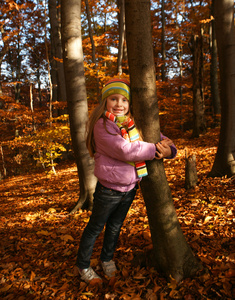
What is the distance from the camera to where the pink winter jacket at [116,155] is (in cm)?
176

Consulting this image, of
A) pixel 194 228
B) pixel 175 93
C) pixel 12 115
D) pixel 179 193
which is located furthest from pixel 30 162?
pixel 194 228

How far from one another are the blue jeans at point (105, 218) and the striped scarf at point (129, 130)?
0.33 metres

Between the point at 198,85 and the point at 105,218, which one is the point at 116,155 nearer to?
the point at 105,218

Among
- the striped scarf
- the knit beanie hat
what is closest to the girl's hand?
the striped scarf

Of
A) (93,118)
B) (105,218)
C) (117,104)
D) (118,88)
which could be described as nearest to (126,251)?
(105,218)

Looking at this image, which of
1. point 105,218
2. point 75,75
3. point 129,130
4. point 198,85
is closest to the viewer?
point 129,130

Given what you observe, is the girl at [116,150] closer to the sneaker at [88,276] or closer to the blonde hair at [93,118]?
the blonde hair at [93,118]

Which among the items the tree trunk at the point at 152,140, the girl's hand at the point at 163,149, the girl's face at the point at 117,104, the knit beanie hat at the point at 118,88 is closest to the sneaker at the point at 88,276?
the tree trunk at the point at 152,140

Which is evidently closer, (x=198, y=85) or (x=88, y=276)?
(x=88, y=276)

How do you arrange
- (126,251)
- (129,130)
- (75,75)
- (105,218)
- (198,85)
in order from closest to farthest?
(129,130)
(105,218)
(126,251)
(75,75)
(198,85)

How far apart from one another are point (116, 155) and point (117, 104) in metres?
0.48

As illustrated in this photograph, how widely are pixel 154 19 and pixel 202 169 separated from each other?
16.9 m

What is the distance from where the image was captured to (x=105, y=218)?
2.10 metres

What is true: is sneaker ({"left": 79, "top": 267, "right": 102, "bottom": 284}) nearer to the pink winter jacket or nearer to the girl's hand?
the pink winter jacket
